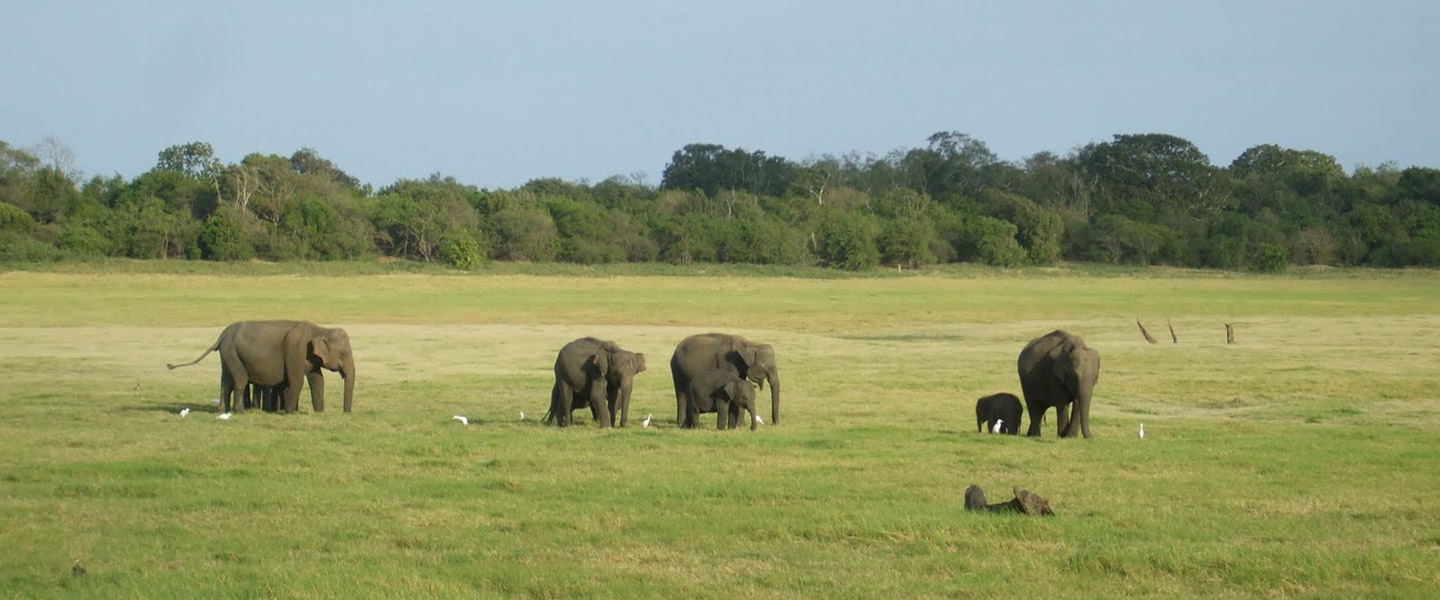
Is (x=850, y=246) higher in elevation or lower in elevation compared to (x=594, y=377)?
higher

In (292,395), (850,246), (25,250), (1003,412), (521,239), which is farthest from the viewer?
(850,246)

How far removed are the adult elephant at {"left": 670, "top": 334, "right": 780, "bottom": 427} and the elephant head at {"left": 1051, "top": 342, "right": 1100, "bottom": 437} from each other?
12.6 ft

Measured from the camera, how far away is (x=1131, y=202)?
11312cm

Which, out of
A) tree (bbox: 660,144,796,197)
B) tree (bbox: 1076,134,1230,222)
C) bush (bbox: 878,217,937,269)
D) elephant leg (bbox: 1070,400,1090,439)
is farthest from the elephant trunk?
tree (bbox: 660,144,796,197)

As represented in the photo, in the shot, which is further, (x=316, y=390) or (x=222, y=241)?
(x=222, y=241)

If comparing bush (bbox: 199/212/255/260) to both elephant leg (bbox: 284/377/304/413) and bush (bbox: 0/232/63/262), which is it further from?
elephant leg (bbox: 284/377/304/413)

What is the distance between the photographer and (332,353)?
21.0 metres

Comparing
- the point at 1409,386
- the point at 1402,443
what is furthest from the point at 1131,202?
the point at 1402,443

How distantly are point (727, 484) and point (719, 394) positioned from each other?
5.76m

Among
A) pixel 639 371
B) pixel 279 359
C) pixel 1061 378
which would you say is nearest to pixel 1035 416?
pixel 1061 378

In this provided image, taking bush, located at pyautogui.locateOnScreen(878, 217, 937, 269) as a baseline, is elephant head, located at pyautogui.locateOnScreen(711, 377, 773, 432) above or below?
below

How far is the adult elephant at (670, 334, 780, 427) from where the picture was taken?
791 inches

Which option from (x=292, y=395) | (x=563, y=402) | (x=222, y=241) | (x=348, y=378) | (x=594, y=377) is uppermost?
(x=222, y=241)

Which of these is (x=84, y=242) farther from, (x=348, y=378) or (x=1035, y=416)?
(x=1035, y=416)
